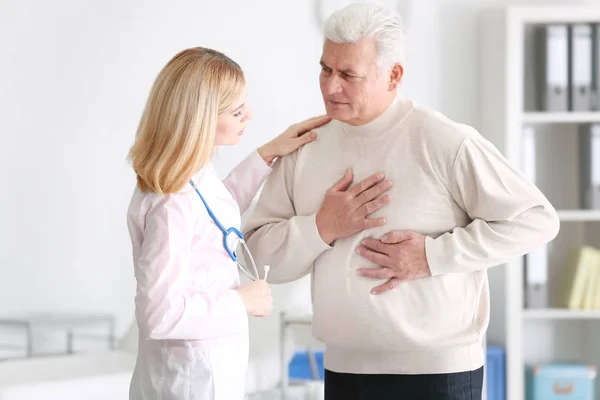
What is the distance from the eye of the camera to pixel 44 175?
3625 mm

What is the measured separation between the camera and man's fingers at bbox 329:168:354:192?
A: 1870 millimetres

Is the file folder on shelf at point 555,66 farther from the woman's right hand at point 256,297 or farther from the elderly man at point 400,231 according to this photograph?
the woman's right hand at point 256,297

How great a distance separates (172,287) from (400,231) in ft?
1.74

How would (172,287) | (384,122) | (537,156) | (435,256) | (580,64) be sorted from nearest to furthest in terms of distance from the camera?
(172,287)
(435,256)
(384,122)
(580,64)
(537,156)

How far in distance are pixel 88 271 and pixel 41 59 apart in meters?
0.89

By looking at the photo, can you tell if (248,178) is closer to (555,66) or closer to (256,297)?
(256,297)

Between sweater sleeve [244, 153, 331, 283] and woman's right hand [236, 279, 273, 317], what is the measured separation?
0.22 metres

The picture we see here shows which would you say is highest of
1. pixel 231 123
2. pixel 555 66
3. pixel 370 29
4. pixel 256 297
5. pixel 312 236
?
pixel 555 66

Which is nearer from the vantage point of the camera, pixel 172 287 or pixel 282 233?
pixel 172 287

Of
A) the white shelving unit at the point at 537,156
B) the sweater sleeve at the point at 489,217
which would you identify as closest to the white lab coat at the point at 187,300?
the sweater sleeve at the point at 489,217

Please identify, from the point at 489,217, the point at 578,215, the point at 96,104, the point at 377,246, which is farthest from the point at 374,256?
the point at 96,104

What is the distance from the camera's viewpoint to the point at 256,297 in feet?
5.34

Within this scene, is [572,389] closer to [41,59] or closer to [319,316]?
[319,316]

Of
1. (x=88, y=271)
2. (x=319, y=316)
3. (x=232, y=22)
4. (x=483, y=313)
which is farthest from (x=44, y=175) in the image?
(x=483, y=313)
